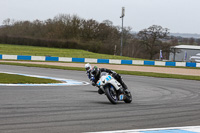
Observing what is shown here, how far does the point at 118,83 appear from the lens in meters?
10.7

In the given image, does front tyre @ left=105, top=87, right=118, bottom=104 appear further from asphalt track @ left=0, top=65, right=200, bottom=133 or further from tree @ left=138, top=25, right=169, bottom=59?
tree @ left=138, top=25, right=169, bottom=59

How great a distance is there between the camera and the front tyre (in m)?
10.2

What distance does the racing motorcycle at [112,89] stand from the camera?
1019 centimetres

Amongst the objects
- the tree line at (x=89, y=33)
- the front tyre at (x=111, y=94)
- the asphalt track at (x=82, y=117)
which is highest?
the tree line at (x=89, y=33)

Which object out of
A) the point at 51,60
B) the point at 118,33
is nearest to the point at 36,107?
the point at 51,60

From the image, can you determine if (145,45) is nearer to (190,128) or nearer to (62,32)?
(62,32)

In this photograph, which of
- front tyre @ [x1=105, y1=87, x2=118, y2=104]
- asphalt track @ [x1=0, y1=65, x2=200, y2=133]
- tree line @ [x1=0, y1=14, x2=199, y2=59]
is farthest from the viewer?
tree line @ [x1=0, y1=14, x2=199, y2=59]

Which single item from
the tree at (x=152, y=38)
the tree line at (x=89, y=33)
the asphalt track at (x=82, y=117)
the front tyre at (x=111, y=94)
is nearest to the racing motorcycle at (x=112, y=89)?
the front tyre at (x=111, y=94)

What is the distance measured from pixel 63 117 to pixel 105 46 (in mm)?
72028

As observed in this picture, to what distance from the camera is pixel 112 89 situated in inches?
408

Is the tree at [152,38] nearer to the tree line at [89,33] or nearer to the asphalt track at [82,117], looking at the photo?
the tree line at [89,33]

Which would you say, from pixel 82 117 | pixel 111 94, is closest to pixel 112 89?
pixel 111 94

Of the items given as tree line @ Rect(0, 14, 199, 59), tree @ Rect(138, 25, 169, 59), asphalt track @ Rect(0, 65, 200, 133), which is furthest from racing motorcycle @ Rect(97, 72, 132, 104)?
tree @ Rect(138, 25, 169, 59)

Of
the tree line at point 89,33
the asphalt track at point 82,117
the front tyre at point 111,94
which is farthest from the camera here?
the tree line at point 89,33
